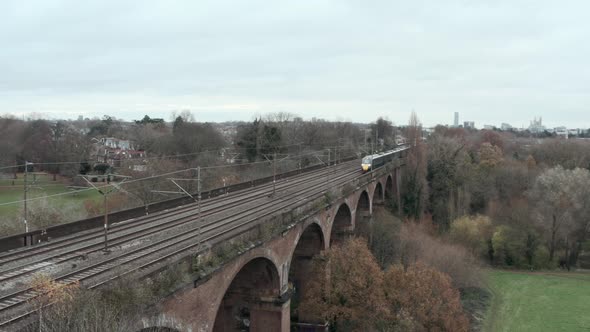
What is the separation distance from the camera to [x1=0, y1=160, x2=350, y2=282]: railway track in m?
13.6

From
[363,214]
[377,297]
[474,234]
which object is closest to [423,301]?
[377,297]

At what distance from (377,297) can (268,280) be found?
250 inches

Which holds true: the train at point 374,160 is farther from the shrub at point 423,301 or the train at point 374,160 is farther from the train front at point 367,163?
the shrub at point 423,301

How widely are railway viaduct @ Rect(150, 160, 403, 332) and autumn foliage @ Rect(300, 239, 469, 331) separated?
184 centimetres

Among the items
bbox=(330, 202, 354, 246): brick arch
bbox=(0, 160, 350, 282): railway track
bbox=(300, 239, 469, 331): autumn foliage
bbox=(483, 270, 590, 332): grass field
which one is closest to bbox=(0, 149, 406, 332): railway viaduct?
bbox=(0, 160, 350, 282): railway track

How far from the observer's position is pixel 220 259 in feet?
47.8

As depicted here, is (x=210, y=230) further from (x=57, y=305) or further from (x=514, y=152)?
(x=514, y=152)

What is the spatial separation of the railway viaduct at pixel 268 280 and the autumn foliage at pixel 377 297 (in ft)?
6.03

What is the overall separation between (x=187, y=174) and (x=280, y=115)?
181 feet

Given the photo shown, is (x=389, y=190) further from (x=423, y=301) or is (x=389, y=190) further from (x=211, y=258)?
(x=211, y=258)

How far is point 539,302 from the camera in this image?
1457 inches

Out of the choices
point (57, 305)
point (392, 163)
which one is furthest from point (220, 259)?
point (392, 163)

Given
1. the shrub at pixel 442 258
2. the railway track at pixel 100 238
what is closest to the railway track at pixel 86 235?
the railway track at pixel 100 238

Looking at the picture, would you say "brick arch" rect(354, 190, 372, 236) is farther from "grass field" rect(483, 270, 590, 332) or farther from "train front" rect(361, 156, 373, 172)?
"grass field" rect(483, 270, 590, 332)
